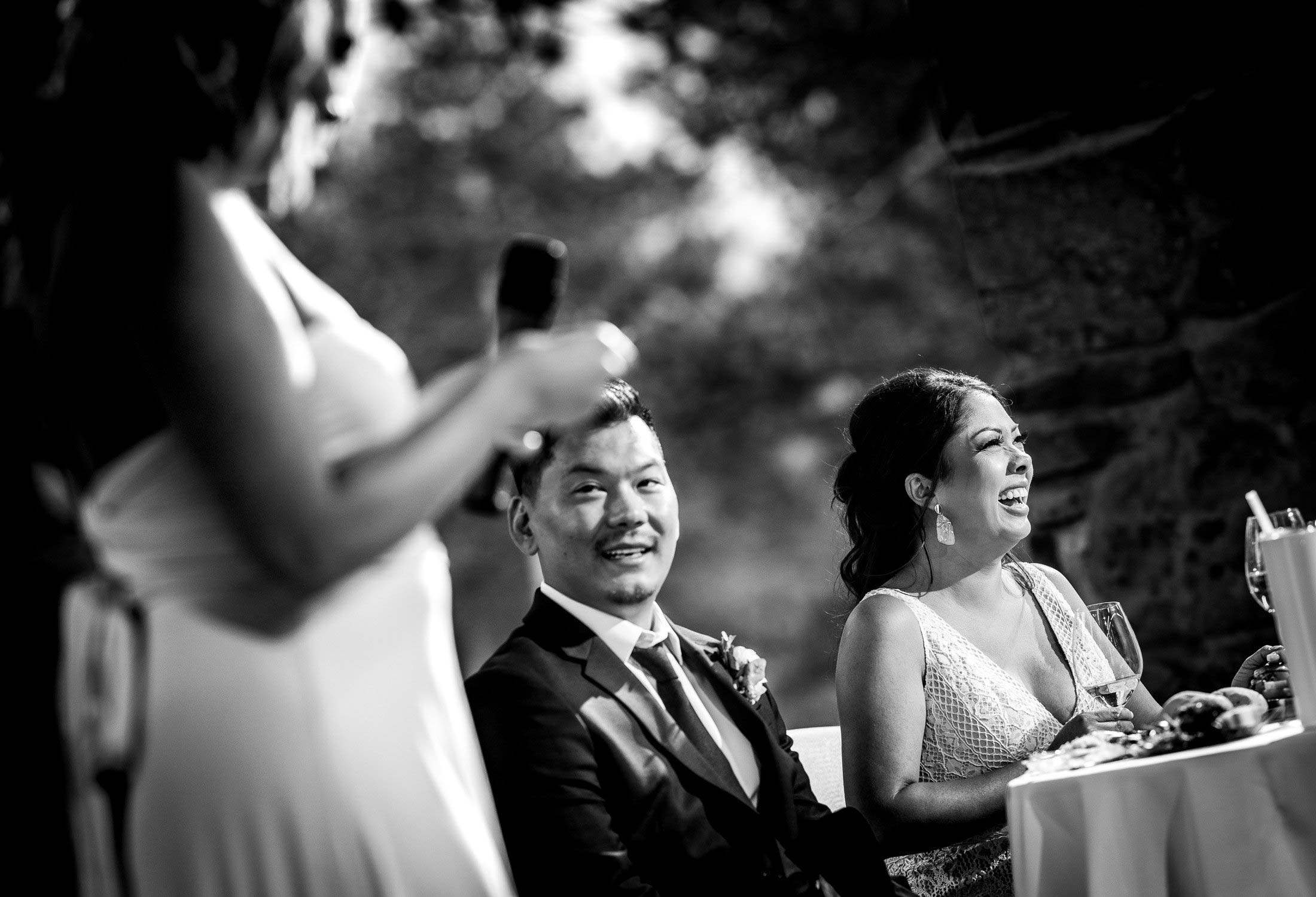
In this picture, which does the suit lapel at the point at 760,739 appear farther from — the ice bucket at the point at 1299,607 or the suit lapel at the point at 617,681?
the ice bucket at the point at 1299,607

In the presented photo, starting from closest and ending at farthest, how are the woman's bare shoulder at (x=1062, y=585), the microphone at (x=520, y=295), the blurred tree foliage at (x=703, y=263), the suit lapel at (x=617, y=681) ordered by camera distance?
the microphone at (x=520, y=295) < the suit lapel at (x=617, y=681) < the woman's bare shoulder at (x=1062, y=585) < the blurred tree foliage at (x=703, y=263)

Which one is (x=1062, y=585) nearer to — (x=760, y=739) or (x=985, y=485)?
(x=985, y=485)

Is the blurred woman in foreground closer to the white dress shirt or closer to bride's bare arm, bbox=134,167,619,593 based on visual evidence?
bride's bare arm, bbox=134,167,619,593

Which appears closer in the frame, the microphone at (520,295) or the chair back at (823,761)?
the microphone at (520,295)

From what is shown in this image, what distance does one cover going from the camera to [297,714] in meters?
1.33

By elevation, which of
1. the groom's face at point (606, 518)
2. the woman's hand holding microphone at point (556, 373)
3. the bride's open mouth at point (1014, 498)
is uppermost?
the woman's hand holding microphone at point (556, 373)

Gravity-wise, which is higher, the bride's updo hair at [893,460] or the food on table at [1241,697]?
the bride's updo hair at [893,460]

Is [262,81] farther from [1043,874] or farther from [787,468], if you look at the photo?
[787,468]

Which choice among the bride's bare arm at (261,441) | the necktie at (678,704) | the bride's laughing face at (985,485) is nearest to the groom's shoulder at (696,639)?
the necktie at (678,704)

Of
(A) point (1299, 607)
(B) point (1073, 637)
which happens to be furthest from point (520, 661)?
(B) point (1073, 637)

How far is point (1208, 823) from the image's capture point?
2254 millimetres

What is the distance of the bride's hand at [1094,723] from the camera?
2.69 metres

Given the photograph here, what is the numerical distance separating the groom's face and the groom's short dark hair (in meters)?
0.01

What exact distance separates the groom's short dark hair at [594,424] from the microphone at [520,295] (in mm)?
1177
